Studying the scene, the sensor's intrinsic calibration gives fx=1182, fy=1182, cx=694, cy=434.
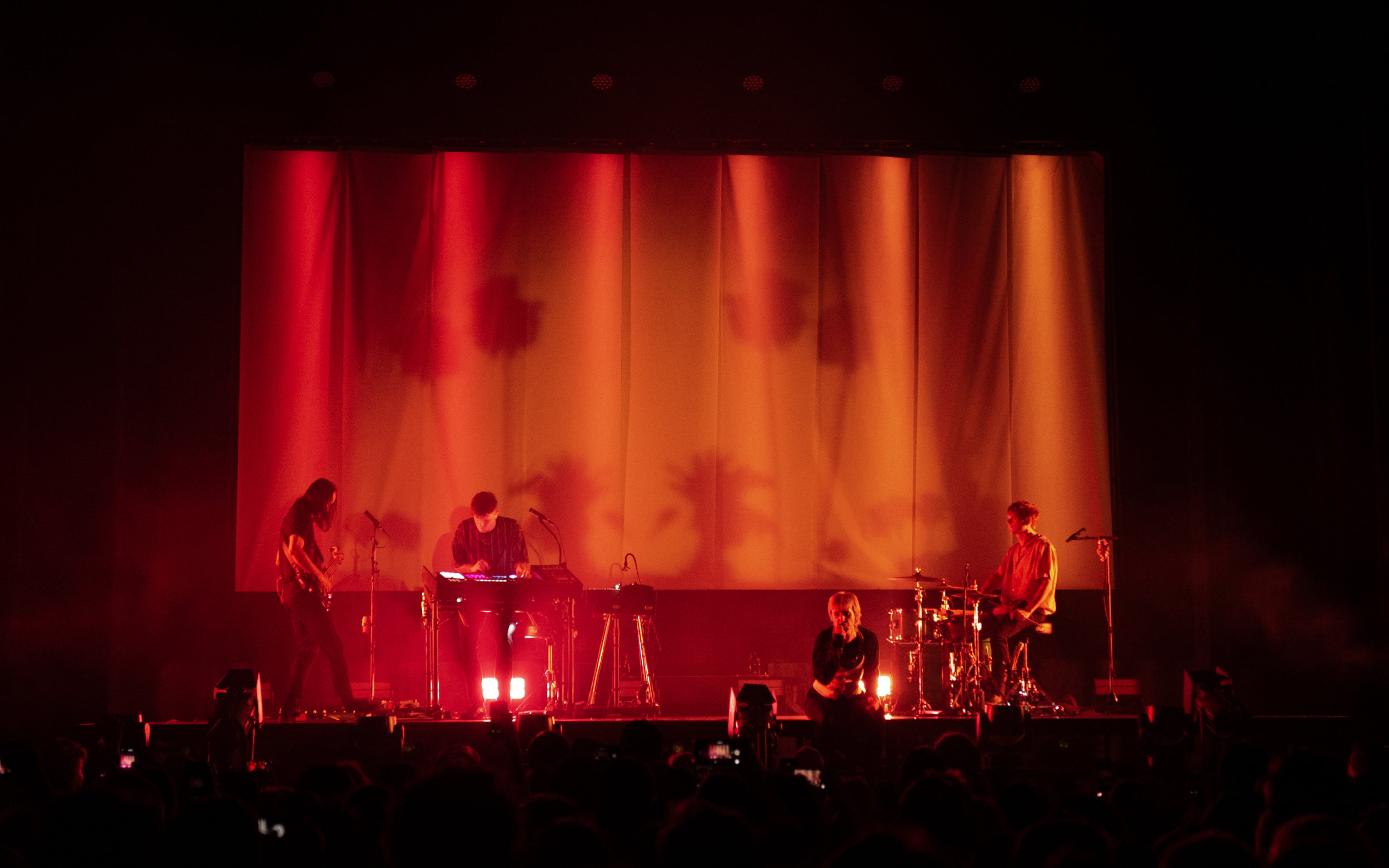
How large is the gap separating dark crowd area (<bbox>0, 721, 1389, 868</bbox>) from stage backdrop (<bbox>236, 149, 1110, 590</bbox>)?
15.4ft

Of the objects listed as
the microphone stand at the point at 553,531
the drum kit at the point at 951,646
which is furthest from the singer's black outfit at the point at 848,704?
the microphone stand at the point at 553,531

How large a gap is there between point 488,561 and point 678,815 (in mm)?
6365

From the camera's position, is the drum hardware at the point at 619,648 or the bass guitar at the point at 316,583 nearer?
the bass guitar at the point at 316,583

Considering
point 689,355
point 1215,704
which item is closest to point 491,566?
point 689,355

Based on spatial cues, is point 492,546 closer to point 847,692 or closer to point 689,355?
point 689,355

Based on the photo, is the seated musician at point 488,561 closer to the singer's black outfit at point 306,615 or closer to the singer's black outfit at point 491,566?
the singer's black outfit at point 491,566

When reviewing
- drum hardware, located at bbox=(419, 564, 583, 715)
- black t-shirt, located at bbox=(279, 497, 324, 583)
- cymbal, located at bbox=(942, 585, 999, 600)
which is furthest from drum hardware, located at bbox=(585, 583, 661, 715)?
cymbal, located at bbox=(942, 585, 999, 600)

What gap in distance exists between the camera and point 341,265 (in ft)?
32.3

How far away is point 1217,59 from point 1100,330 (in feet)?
7.95

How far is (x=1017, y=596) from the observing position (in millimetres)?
8766

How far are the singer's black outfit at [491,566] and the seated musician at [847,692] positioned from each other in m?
2.21

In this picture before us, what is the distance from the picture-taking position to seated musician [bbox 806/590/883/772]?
284 inches

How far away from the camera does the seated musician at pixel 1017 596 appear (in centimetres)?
863

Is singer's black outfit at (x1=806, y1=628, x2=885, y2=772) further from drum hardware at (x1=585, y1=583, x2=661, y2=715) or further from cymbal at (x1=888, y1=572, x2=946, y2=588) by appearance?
drum hardware at (x1=585, y1=583, x2=661, y2=715)
